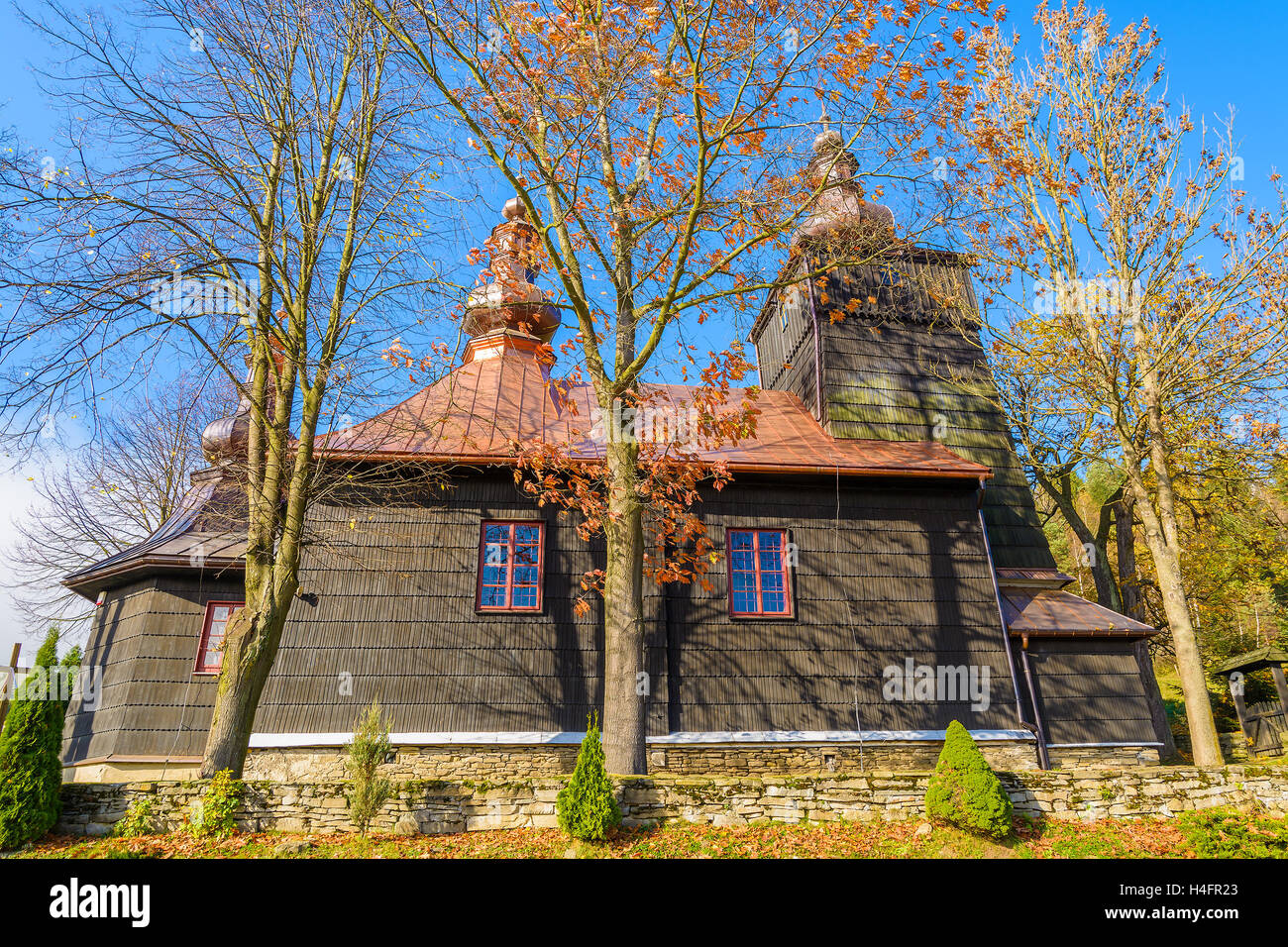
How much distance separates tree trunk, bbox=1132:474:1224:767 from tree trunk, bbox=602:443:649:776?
748 cm

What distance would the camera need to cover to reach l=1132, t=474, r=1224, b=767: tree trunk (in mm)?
10180

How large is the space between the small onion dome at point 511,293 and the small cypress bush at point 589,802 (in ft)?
13.8

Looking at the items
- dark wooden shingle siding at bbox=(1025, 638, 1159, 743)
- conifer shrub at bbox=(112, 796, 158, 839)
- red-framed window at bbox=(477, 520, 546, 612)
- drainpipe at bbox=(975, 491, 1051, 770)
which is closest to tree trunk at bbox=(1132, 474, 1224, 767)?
dark wooden shingle siding at bbox=(1025, 638, 1159, 743)

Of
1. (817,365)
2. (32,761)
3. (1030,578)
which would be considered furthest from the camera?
(817,365)

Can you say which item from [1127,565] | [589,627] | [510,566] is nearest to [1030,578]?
[1127,565]

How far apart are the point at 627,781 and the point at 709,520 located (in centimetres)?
507

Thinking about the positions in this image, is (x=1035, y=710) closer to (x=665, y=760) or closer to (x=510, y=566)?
(x=665, y=760)

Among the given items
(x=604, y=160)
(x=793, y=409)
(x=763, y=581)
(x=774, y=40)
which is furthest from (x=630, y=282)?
(x=793, y=409)

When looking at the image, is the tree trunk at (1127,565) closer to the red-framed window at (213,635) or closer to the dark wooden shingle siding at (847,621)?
the dark wooden shingle siding at (847,621)

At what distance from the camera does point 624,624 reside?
26.7ft

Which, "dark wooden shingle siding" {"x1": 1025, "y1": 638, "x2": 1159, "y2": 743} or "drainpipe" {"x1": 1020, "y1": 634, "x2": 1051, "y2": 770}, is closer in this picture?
"drainpipe" {"x1": 1020, "y1": 634, "x2": 1051, "y2": 770}

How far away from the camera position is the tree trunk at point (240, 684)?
740 cm

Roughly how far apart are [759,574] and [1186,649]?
586 centimetres

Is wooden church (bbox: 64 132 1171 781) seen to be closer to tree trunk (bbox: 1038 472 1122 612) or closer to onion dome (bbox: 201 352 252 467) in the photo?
onion dome (bbox: 201 352 252 467)
